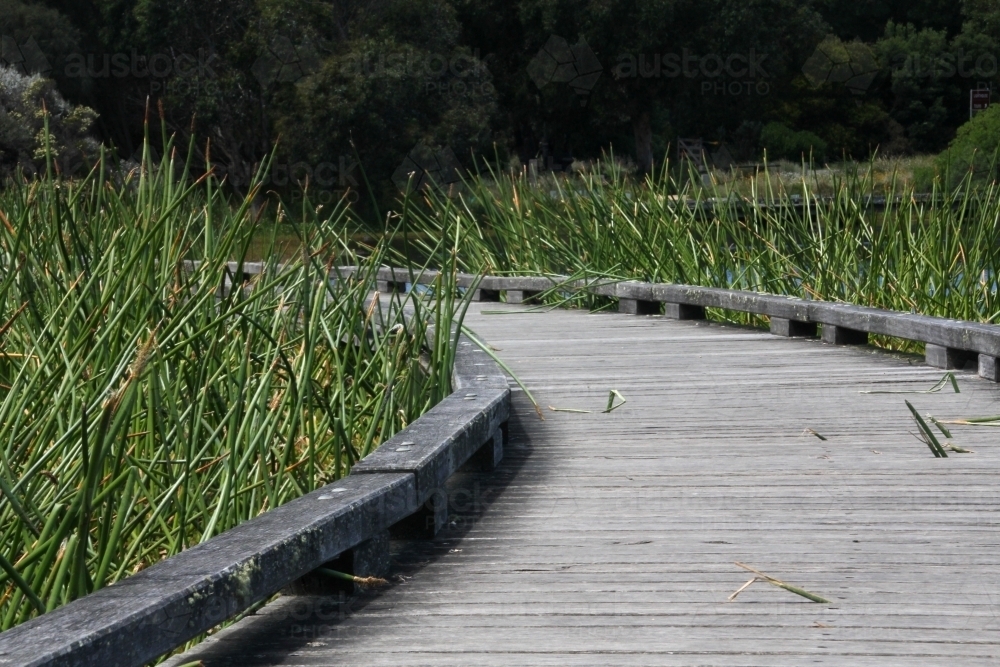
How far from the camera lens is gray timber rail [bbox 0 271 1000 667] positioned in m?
1.95

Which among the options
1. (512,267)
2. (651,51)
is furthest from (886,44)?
(512,267)

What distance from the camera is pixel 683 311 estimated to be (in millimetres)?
6828

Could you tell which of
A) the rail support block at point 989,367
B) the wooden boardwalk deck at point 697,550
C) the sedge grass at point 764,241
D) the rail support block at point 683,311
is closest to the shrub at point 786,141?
the sedge grass at point 764,241

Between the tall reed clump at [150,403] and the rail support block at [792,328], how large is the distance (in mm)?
2433

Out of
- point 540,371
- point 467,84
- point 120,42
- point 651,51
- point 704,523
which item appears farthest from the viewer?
point 651,51

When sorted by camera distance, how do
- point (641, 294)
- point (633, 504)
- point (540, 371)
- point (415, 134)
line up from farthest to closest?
point (415, 134) < point (641, 294) < point (540, 371) < point (633, 504)

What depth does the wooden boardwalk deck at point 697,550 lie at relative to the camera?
6.53 feet

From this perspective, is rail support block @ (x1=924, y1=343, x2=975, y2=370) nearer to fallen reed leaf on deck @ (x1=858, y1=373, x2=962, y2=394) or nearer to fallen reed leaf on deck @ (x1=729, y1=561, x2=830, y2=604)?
fallen reed leaf on deck @ (x1=858, y1=373, x2=962, y2=394)

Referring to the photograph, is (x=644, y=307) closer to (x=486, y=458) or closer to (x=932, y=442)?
(x=932, y=442)

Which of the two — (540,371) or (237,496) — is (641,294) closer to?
(540,371)

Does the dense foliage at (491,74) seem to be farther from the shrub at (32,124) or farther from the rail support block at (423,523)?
the rail support block at (423,523)

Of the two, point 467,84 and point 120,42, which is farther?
point 120,42

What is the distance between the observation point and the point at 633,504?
2900 millimetres

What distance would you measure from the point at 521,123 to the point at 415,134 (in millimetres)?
10616
